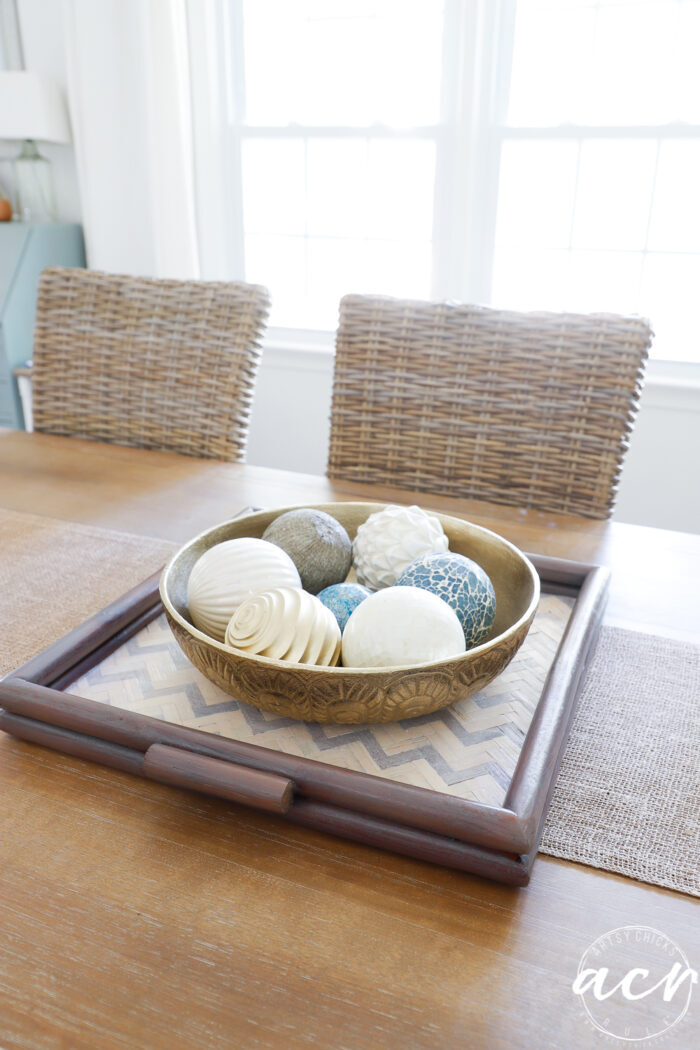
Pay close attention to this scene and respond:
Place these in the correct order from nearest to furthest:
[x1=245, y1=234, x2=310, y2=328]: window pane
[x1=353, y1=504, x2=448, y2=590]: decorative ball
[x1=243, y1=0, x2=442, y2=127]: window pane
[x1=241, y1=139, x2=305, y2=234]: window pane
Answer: [x1=353, y1=504, x2=448, y2=590]: decorative ball → [x1=243, y1=0, x2=442, y2=127]: window pane → [x1=241, y1=139, x2=305, y2=234]: window pane → [x1=245, y1=234, x2=310, y2=328]: window pane

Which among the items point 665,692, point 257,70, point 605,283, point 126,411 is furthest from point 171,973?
point 257,70

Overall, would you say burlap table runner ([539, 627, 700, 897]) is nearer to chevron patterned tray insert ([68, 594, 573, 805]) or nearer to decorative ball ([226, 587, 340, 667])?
chevron patterned tray insert ([68, 594, 573, 805])

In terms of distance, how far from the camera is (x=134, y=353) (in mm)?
1370

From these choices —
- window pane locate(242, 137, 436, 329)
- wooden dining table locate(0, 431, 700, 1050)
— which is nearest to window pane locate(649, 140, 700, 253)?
window pane locate(242, 137, 436, 329)

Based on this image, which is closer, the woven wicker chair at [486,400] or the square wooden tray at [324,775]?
the square wooden tray at [324,775]

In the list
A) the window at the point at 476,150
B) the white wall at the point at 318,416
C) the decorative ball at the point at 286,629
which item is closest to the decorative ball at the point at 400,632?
the decorative ball at the point at 286,629

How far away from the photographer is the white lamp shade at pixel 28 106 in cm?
242

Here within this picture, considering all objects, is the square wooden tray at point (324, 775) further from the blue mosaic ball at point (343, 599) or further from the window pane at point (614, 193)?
the window pane at point (614, 193)

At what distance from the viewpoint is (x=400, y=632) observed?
0.54 m

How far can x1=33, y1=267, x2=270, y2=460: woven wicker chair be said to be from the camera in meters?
1.32

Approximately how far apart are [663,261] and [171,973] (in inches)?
90.9

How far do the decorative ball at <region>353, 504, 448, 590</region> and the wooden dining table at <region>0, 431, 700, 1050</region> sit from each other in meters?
0.26

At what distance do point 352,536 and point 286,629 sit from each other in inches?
11.6

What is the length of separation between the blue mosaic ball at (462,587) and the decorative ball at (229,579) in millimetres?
103
